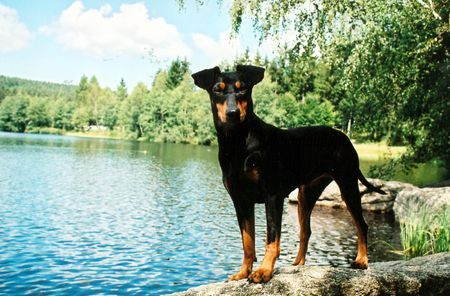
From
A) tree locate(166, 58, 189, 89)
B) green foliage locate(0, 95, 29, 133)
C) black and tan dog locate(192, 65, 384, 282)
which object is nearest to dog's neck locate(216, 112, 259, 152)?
black and tan dog locate(192, 65, 384, 282)

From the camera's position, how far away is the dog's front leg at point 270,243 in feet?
13.5

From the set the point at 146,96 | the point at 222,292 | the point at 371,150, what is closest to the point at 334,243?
the point at 222,292

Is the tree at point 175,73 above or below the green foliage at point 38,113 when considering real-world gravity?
above

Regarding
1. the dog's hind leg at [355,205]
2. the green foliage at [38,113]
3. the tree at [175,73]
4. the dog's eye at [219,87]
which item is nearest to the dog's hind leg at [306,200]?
the dog's hind leg at [355,205]

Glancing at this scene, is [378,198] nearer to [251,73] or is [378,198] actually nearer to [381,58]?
[381,58]

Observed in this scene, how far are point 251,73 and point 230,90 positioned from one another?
306 mm

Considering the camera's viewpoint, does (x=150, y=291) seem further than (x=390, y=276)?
Yes

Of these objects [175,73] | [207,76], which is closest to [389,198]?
[207,76]

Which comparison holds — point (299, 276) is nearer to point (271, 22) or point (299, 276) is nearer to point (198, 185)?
point (271, 22)

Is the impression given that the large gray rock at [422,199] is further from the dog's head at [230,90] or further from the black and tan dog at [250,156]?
the dog's head at [230,90]

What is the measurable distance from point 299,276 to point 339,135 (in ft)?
5.33

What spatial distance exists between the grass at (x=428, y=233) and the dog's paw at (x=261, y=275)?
26.1 ft

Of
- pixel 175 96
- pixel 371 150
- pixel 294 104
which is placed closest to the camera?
pixel 371 150

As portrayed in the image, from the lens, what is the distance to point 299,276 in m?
4.53
